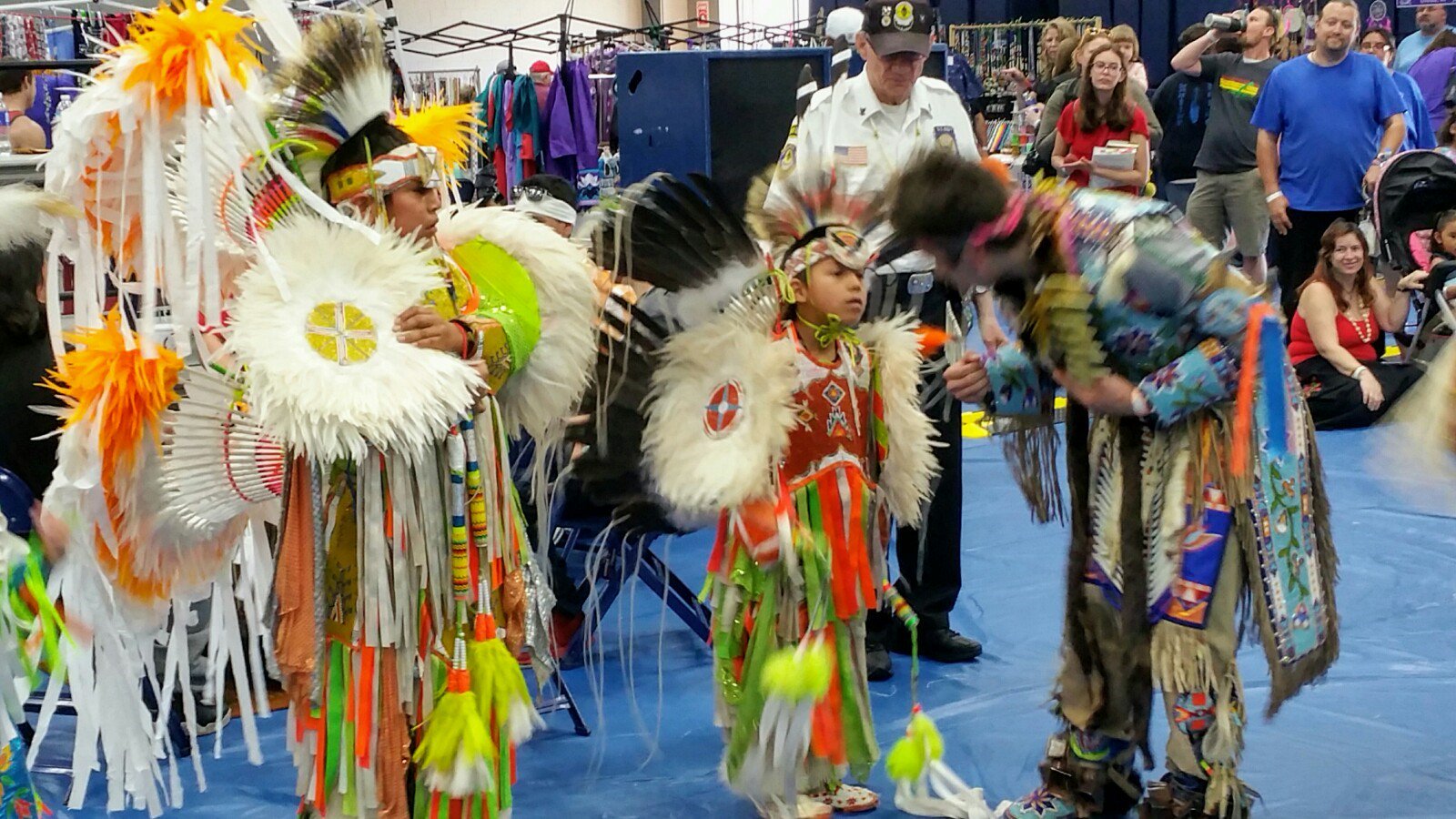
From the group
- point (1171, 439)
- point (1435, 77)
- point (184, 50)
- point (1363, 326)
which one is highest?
point (1435, 77)

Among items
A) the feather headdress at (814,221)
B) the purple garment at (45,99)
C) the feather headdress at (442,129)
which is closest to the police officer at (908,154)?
the feather headdress at (814,221)

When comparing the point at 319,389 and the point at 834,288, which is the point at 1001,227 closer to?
the point at 834,288

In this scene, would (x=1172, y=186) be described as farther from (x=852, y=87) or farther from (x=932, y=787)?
(x=932, y=787)

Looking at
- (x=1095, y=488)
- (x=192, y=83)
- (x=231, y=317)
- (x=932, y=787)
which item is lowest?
(x=932, y=787)

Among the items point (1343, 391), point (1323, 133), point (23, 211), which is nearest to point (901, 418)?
point (23, 211)

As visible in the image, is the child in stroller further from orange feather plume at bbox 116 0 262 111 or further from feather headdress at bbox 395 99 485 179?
orange feather plume at bbox 116 0 262 111

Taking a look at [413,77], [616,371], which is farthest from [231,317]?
[413,77]

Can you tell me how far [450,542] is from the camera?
7.15 feet

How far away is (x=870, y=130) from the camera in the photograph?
3264 mm

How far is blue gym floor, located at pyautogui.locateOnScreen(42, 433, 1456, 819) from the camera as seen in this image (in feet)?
9.20

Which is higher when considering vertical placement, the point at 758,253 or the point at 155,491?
the point at 758,253

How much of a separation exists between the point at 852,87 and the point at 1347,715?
5.87 feet

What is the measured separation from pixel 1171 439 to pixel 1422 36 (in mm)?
7360

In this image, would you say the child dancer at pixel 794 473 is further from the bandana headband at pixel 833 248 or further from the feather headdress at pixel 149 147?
the feather headdress at pixel 149 147
